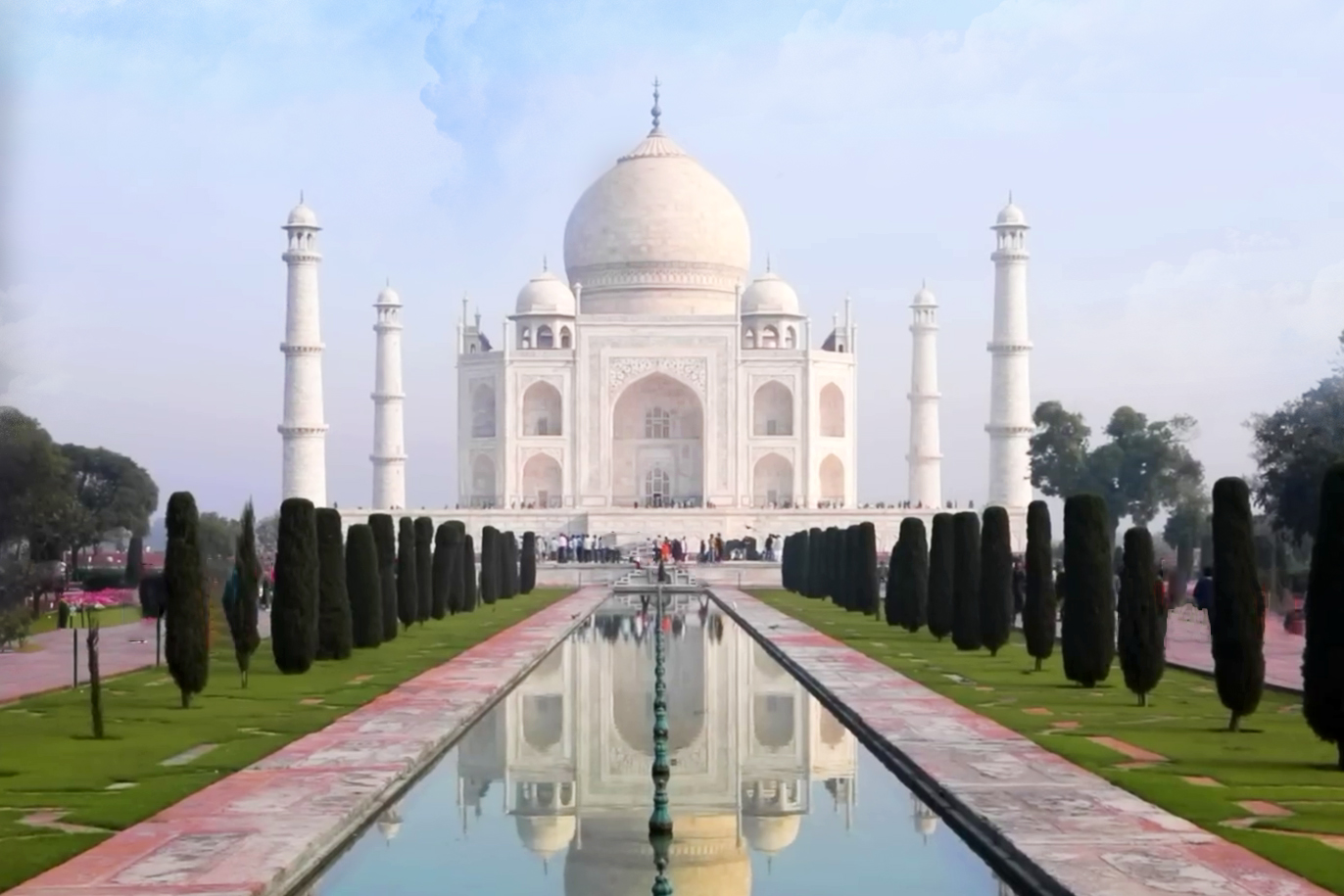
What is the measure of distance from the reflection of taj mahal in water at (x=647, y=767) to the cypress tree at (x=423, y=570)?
5.62 metres

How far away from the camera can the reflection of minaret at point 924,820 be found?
671 centimetres

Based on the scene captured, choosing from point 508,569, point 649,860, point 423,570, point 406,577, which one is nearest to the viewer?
point 649,860

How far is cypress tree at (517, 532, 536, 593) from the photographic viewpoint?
2842cm

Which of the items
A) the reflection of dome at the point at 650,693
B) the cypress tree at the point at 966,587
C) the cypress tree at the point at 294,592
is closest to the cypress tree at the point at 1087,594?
the reflection of dome at the point at 650,693

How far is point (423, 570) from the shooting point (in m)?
19.2

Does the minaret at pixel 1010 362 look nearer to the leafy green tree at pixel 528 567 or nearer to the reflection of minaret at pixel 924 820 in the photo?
the leafy green tree at pixel 528 567

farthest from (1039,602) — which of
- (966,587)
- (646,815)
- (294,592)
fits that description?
(646,815)

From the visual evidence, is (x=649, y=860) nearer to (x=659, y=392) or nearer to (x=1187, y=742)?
(x=1187, y=742)

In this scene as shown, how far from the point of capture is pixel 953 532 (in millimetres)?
16438

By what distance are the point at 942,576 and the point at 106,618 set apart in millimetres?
9322

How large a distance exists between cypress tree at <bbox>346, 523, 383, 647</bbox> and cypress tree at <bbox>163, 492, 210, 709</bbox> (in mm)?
4803

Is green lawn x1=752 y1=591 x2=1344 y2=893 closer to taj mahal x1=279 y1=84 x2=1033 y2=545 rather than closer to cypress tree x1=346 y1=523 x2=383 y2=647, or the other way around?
cypress tree x1=346 y1=523 x2=383 y2=647

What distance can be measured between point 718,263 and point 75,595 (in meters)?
26.7

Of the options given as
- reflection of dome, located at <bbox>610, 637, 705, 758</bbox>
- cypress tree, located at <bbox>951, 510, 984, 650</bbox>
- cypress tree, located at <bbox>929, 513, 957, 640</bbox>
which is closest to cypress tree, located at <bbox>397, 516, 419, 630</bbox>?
reflection of dome, located at <bbox>610, 637, 705, 758</bbox>
